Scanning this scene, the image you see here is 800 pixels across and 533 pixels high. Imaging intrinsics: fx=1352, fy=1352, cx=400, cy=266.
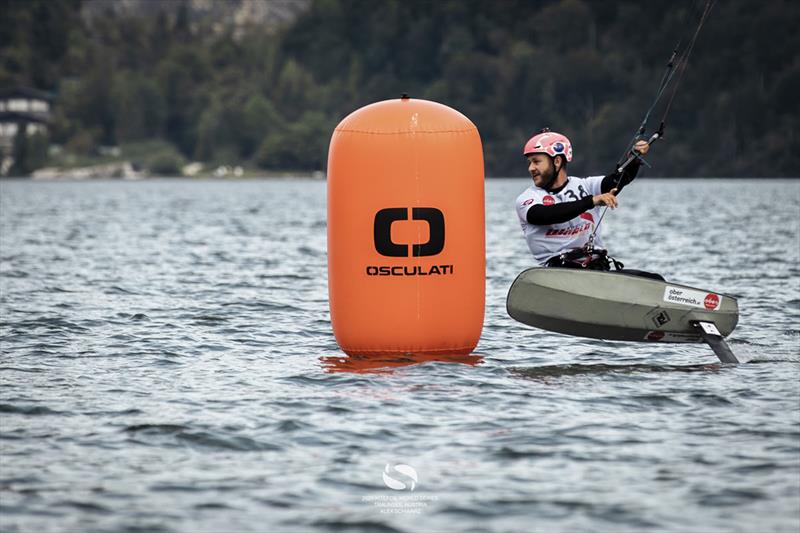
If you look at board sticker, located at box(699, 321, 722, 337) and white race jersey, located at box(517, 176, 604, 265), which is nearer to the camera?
board sticker, located at box(699, 321, 722, 337)

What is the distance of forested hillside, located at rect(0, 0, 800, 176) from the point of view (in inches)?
4865

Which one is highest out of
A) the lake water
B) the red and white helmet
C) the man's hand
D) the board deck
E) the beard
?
the red and white helmet

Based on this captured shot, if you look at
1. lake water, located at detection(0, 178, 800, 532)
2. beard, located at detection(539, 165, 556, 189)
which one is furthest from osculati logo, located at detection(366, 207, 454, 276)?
beard, located at detection(539, 165, 556, 189)

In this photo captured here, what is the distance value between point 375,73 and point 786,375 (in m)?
156

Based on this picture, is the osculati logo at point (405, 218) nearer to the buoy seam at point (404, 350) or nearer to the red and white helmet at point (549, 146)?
the buoy seam at point (404, 350)

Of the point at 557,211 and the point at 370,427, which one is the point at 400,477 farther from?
the point at 557,211

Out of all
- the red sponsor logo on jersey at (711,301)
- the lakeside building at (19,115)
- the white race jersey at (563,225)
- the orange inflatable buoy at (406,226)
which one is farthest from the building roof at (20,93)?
the red sponsor logo on jersey at (711,301)

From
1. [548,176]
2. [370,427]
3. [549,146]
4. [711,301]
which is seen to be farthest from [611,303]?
[370,427]

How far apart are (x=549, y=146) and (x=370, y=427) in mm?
3618

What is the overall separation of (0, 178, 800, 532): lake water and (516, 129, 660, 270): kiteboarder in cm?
99

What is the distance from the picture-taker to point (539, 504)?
7.38m

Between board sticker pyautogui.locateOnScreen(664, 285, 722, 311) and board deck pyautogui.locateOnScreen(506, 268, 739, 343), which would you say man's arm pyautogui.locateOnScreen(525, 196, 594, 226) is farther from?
board sticker pyautogui.locateOnScreen(664, 285, 722, 311)

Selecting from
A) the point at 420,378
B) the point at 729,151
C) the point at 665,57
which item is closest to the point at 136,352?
the point at 420,378

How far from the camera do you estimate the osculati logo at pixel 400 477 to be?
7740 mm
